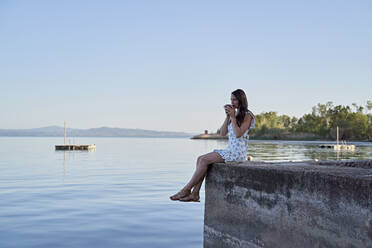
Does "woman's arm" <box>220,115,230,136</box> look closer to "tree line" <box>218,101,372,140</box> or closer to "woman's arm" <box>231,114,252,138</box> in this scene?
"woman's arm" <box>231,114,252,138</box>

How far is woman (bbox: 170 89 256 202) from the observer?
16.5 feet

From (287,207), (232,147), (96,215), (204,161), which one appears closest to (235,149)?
(232,147)

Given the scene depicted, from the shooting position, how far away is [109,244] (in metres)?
6.84

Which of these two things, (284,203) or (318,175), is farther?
(284,203)

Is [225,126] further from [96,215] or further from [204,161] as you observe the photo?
[96,215]

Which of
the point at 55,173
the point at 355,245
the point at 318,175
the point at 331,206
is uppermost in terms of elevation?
the point at 318,175

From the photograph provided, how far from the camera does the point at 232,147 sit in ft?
17.0

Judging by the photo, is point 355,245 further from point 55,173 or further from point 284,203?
point 55,173

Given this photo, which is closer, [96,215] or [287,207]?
[287,207]

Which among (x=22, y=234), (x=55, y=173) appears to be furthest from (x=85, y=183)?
(x=22, y=234)

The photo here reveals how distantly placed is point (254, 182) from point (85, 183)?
1192 centimetres

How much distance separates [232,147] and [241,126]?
320 mm

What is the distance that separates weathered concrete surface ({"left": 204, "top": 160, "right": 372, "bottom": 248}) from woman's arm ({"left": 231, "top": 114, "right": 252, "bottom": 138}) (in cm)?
56

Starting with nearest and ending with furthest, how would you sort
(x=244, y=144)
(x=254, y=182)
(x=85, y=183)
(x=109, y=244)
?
(x=254, y=182) < (x=244, y=144) < (x=109, y=244) < (x=85, y=183)
